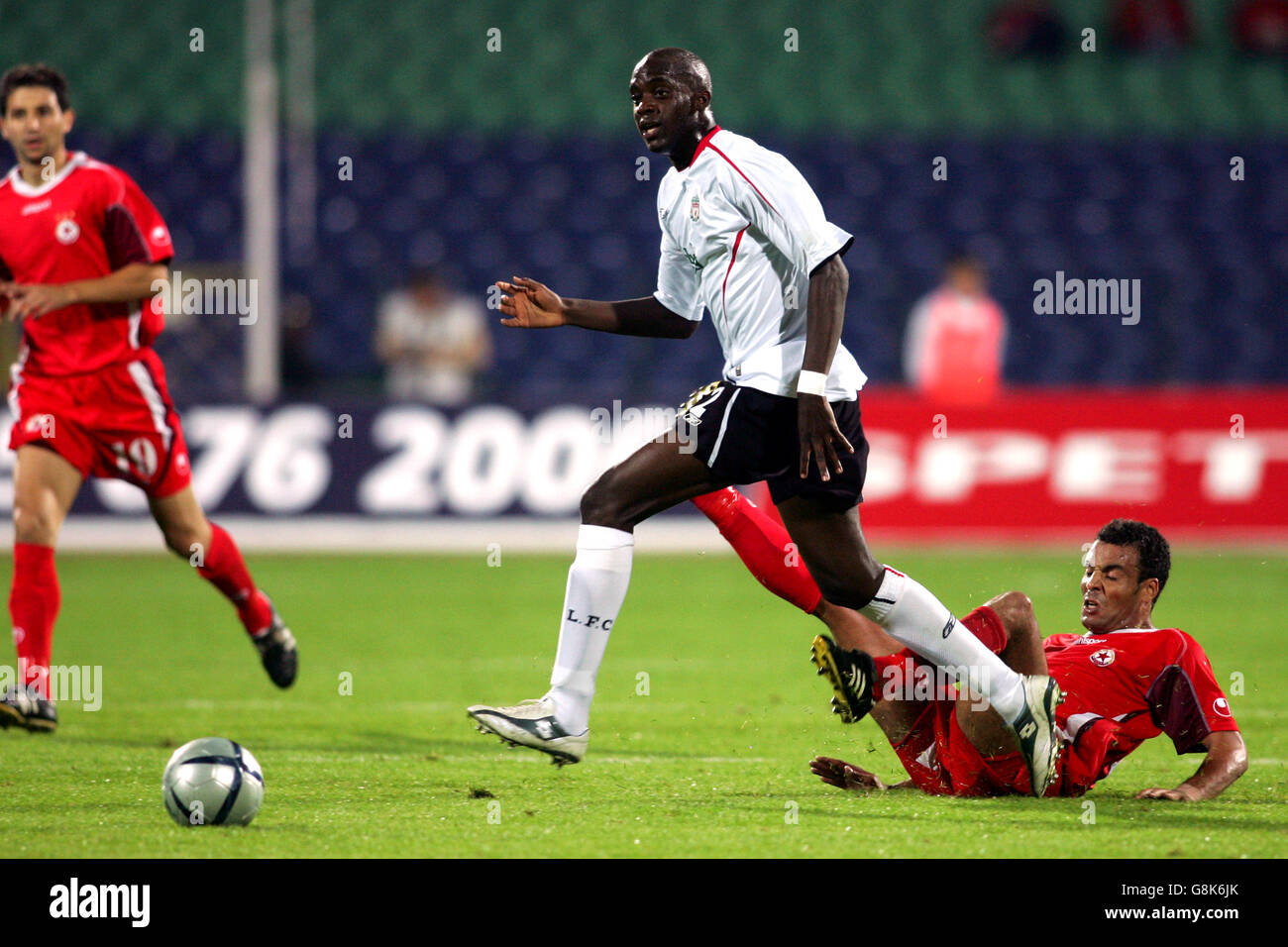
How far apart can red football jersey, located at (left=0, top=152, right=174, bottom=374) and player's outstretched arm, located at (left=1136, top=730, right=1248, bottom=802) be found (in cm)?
417

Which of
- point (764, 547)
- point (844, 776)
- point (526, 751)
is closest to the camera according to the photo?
point (844, 776)

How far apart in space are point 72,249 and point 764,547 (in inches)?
116

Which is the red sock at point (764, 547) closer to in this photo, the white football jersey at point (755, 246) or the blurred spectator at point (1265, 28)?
the white football jersey at point (755, 246)

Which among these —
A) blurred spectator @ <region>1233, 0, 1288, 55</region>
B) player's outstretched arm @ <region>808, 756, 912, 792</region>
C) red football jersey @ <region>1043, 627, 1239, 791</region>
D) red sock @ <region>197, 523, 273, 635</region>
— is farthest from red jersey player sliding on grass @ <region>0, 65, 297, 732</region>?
blurred spectator @ <region>1233, 0, 1288, 55</region>

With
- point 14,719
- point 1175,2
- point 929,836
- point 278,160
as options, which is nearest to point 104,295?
point 14,719

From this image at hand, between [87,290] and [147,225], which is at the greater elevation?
[147,225]

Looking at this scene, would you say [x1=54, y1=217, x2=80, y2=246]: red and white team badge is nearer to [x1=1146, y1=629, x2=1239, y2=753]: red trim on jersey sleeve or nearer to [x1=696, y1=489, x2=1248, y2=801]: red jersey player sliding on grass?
[x1=696, y1=489, x2=1248, y2=801]: red jersey player sliding on grass

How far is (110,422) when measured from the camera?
6.61m

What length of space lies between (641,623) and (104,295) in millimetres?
4452

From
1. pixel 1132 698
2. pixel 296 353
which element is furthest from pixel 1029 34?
pixel 1132 698

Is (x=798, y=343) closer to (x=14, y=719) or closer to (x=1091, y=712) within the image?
(x=1091, y=712)

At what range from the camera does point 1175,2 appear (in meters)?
19.6

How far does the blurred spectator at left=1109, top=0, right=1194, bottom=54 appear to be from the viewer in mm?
19359

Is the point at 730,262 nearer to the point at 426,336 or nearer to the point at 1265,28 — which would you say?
the point at 426,336
